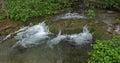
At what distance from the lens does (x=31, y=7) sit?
12.5 m

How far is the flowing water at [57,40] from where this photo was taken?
8.08 m

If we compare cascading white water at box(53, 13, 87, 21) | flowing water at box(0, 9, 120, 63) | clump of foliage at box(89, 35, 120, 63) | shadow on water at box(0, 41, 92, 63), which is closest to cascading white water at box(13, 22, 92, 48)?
flowing water at box(0, 9, 120, 63)

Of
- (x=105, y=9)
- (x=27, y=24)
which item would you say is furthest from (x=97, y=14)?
(x=27, y=24)

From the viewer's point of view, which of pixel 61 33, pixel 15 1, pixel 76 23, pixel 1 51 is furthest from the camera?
pixel 15 1

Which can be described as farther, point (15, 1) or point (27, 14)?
point (15, 1)

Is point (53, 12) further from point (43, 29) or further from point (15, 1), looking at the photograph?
point (15, 1)

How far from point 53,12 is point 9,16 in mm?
2212

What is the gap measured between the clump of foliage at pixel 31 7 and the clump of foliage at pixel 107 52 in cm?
519

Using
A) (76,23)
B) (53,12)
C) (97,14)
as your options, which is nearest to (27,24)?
(53,12)

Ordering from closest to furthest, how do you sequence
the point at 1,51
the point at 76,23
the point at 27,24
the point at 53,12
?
the point at 1,51 → the point at 76,23 → the point at 27,24 → the point at 53,12

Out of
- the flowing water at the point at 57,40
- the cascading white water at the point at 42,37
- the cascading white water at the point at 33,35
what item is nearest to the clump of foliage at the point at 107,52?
the flowing water at the point at 57,40

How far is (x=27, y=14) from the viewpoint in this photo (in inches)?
A: 459

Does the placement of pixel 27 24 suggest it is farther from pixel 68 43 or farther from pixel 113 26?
pixel 113 26

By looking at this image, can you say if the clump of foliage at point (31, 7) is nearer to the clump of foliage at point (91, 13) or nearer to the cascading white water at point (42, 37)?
the cascading white water at point (42, 37)
